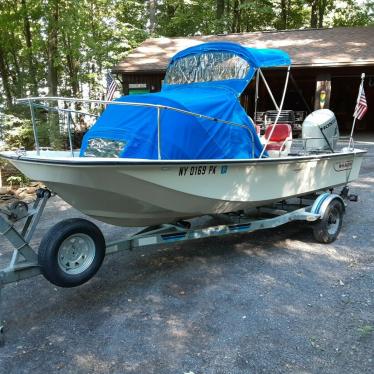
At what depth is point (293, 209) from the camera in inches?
234

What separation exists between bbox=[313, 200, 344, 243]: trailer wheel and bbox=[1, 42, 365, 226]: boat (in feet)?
1.41

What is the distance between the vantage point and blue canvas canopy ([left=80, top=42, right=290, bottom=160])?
419 cm

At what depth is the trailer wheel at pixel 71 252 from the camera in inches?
136


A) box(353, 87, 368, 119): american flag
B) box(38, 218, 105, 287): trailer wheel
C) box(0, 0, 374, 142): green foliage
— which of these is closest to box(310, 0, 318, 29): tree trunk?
box(0, 0, 374, 142): green foliage

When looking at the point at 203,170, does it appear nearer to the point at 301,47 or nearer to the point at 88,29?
the point at 301,47

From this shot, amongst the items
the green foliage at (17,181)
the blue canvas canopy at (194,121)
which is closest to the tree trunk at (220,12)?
the green foliage at (17,181)

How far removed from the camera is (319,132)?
249 inches

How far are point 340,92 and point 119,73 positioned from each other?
→ 11634 mm

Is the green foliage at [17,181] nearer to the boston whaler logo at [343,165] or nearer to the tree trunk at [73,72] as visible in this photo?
the boston whaler logo at [343,165]

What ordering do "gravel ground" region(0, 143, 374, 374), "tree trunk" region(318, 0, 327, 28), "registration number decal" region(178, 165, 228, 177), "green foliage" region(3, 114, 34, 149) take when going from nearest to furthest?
"gravel ground" region(0, 143, 374, 374), "registration number decal" region(178, 165, 228, 177), "green foliage" region(3, 114, 34, 149), "tree trunk" region(318, 0, 327, 28)

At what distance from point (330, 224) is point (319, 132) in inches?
60.5

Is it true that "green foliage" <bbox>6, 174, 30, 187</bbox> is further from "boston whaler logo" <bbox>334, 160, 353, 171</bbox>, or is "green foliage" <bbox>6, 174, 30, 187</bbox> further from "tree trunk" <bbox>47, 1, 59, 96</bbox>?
"boston whaler logo" <bbox>334, 160, 353, 171</bbox>

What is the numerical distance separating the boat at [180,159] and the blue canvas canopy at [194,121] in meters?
0.01

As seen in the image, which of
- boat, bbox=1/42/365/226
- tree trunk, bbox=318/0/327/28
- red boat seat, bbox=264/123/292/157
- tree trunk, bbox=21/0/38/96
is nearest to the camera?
boat, bbox=1/42/365/226
